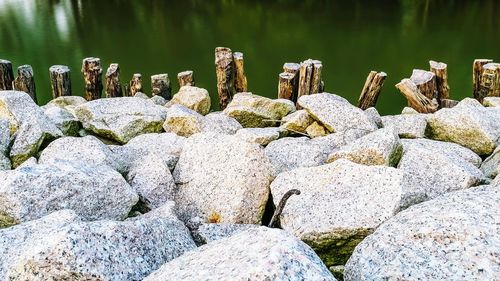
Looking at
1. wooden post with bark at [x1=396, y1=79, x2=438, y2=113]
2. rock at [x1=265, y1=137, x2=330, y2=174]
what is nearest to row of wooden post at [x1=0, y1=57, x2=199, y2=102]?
wooden post with bark at [x1=396, y1=79, x2=438, y2=113]

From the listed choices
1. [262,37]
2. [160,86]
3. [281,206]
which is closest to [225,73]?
[160,86]

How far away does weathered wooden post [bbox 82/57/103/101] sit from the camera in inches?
314

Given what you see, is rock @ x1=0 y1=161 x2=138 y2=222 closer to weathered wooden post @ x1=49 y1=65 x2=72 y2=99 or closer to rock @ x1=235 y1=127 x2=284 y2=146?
rock @ x1=235 y1=127 x2=284 y2=146

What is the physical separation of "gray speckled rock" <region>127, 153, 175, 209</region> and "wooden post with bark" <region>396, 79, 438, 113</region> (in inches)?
178

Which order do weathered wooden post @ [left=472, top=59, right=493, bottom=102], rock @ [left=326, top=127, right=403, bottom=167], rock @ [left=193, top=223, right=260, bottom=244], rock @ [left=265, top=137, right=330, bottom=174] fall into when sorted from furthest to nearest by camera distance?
weathered wooden post @ [left=472, top=59, right=493, bottom=102] < rock @ [left=265, top=137, right=330, bottom=174] < rock @ [left=326, top=127, right=403, bottom=167] < rock @ [left=193, top=223, right=260, bottom=244]

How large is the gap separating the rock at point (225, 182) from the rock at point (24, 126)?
1605 mm

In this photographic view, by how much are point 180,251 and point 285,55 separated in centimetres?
1102

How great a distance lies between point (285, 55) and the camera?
1346 cm

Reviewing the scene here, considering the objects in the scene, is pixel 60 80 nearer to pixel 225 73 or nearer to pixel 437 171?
pixel 225 73

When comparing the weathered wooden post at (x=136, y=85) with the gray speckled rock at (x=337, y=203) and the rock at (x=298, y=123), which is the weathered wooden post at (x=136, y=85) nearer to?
the rock at (x=298, y=123)

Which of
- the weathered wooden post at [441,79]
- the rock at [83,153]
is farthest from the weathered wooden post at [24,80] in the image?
the weathered wooden post at [441,79]

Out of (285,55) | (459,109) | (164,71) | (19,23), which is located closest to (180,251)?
(459,109)

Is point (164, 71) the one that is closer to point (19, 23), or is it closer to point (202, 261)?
point (19, 23)

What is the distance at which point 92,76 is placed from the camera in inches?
317
